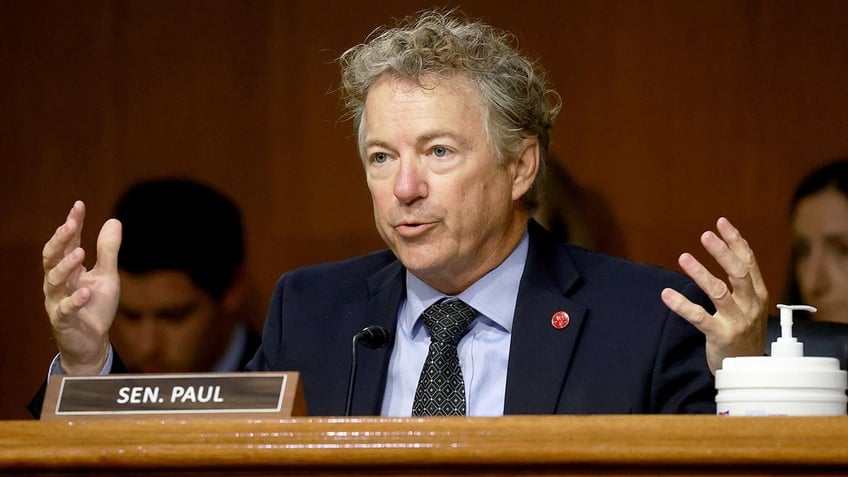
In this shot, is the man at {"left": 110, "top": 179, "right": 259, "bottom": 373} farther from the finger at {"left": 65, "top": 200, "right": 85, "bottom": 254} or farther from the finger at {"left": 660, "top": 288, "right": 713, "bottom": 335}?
the finger at {"left": 660, "top": 288, "right": 713, "bottom": 335}

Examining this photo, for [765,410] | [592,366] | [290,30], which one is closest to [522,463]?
[765,410]

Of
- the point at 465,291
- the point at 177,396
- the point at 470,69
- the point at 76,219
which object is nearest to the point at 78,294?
the point at 76,219

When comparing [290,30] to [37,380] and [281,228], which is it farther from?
[37,380]

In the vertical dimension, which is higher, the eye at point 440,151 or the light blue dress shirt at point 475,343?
the eye at point 440,151

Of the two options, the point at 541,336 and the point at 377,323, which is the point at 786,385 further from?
the point at 377,323

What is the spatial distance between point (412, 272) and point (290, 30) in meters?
1.58

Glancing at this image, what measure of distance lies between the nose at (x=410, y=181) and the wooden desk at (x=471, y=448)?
2.75 ft

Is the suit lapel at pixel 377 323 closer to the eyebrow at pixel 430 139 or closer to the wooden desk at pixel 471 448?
the eyebrow at pixel 430 139

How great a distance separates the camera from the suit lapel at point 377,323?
6.47ft

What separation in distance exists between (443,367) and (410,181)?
1.04 ft

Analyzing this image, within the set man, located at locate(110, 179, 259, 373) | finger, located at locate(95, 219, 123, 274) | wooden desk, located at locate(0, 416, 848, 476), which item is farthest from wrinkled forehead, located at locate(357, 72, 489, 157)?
man, located at locate(110, 179, 259, 373)

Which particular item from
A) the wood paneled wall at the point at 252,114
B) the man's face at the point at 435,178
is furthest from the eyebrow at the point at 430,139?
the wood paneled wall at the point at 252,114

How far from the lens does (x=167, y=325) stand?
3.41m

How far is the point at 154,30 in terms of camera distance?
3.47 meters
